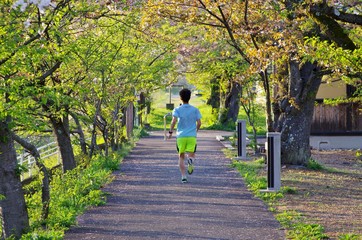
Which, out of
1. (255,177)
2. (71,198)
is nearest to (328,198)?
(255,177)

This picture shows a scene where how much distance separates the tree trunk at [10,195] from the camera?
11891 millimetres

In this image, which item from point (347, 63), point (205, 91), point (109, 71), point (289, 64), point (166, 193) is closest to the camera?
point (347, 63)

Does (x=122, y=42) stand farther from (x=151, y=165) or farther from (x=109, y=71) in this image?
(x=151, y=165)

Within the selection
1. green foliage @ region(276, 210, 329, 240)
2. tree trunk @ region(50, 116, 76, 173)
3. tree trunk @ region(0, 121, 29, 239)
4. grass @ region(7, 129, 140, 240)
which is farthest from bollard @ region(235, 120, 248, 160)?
tree trunk @ region(0, 121, 29, 239)

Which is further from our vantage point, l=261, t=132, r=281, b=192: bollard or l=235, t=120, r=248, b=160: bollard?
l=235, t=120, r=248, b=160: bollard

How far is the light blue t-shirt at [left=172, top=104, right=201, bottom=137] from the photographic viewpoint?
14906 millimetres

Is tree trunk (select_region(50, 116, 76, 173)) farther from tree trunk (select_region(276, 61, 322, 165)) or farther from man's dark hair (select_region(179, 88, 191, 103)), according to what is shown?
man's dark hair (select_region(179, 88, 191, 103))

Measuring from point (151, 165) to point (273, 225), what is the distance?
9.98 metres

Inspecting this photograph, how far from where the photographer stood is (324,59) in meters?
10.5

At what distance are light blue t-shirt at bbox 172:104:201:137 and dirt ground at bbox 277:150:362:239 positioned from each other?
220 centimetres

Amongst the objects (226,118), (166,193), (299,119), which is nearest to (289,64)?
(299,119)

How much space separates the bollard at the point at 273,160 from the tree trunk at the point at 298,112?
14.3 ft

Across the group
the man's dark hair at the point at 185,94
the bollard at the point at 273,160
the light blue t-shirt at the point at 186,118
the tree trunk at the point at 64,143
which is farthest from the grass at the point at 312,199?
the tree trunk at the point at 64,143

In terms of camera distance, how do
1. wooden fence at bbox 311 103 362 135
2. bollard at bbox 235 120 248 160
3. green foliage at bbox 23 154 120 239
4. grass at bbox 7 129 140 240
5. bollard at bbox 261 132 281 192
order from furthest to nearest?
wooden fence at bbox 311 103 362 135
bollard at bbox 235 120 248 160
bollard at bbox 261 132 281 192
green foliage at bbox 23 154 120 239
grass at bbox 7 129 140 240
